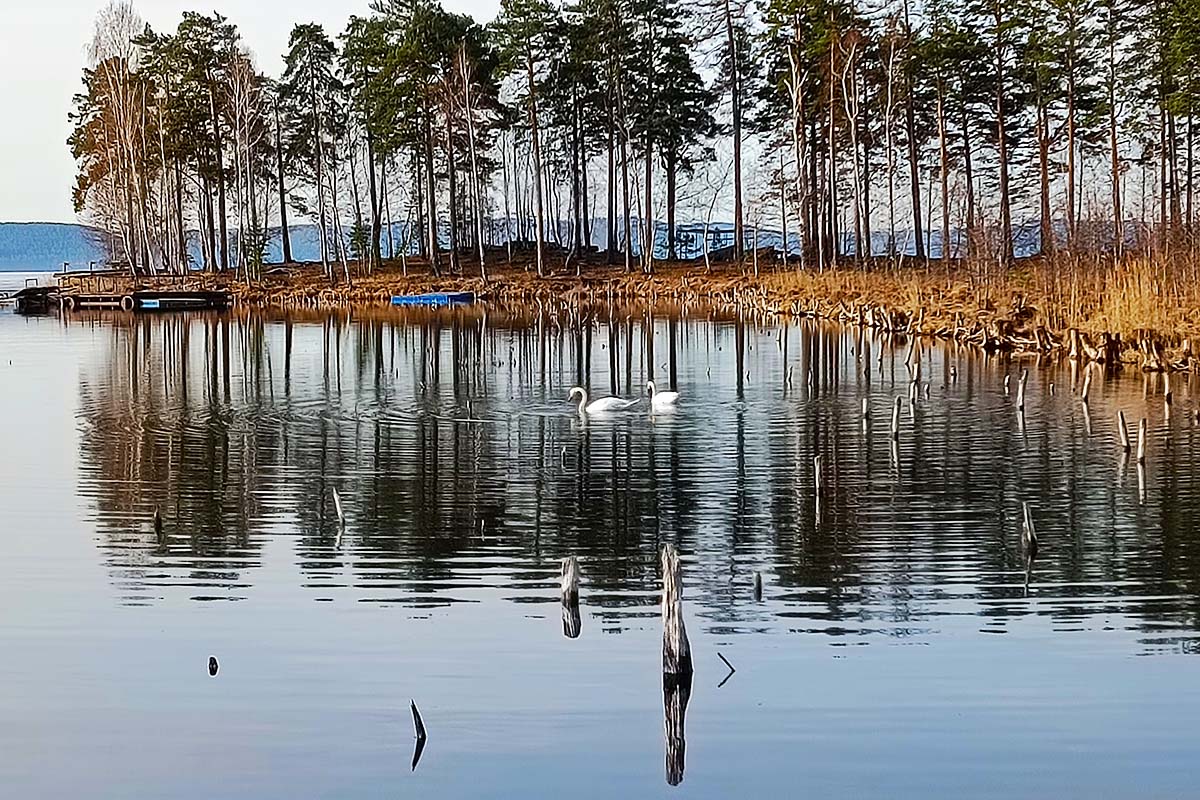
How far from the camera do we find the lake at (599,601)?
31.4ft

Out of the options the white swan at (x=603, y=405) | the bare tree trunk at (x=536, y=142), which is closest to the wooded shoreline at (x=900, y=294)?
the bare tree trunk at (x=536, y=142)

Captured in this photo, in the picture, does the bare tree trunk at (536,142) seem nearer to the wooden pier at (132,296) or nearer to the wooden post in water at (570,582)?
the wooden pier at (132,296)

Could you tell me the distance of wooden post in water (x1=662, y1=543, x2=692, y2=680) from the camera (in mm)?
9750

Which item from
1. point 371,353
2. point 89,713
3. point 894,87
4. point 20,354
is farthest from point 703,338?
point 89,713

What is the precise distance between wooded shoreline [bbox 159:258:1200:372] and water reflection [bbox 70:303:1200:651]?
174 centimetres

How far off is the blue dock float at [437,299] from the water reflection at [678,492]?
3772cm

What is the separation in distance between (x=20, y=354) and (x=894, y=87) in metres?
36.0

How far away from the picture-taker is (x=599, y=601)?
43.1 ft

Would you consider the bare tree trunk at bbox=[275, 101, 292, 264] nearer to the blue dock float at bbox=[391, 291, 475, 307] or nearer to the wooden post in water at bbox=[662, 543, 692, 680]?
the blue dock float at bbox=[391, 291, 475, 307]

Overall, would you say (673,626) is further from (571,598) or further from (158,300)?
(158,300)

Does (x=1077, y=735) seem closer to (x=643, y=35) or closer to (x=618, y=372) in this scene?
(x=618, y=372)

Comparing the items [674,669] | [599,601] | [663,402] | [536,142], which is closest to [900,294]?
[663,402]

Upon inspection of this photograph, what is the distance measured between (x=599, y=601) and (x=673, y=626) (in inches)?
115

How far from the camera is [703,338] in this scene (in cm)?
4397
